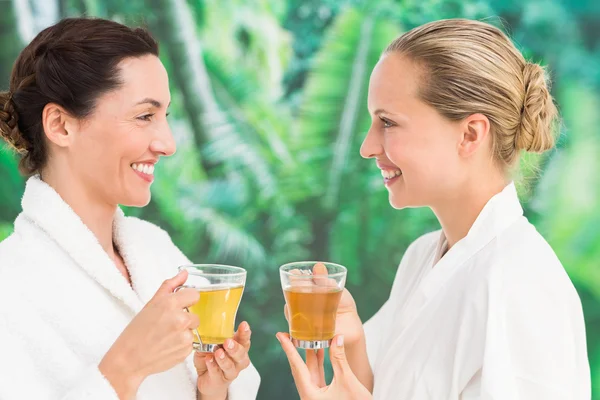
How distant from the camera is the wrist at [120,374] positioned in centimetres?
162

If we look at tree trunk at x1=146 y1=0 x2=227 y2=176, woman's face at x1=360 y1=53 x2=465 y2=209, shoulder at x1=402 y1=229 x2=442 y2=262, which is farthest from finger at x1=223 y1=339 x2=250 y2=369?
tree trunk at x1=146 y1=0 x2=227 y2=176

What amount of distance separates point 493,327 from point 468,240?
0.30 m

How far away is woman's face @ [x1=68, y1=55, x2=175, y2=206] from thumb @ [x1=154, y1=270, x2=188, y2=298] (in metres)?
0.43

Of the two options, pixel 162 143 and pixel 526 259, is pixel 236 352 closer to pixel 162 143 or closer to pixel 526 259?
pixel 162 143

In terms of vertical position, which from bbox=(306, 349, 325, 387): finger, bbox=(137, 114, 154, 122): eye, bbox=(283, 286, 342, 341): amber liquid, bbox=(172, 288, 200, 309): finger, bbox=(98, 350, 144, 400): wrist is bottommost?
bbox=(306, 349, 325, 387): finger

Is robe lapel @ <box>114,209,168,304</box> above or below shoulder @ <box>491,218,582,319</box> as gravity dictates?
below

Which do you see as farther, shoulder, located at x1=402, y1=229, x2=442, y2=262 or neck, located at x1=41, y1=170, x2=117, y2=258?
shoulder, located at x1=402, y1=229, x2=442, y2=262

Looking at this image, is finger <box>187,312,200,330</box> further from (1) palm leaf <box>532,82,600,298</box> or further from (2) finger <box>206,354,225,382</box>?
(1) palm leaf <box>532,82,600,298</box>

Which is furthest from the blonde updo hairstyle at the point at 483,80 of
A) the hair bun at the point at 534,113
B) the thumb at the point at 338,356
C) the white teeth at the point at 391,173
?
the thumb at the point at 338,356

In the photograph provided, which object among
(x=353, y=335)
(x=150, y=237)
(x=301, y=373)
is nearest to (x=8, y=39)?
(x=150, y=237)

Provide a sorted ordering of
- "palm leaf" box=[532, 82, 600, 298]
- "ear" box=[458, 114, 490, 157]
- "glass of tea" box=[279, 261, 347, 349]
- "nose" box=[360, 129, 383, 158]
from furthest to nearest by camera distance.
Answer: "palm leaf" box=[532, 82, 600, 298], "nose" box=[360, 129, 383, 158], "ear" box=[458, 114, 490, 157], "glass of tea" box=[279, 261, 347, 349]

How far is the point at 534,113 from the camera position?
1922 millimetres

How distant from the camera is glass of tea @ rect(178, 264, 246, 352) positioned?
1.64 m

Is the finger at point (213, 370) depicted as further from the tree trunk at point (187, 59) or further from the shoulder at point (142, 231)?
the tree trunk at point (187, 59)
